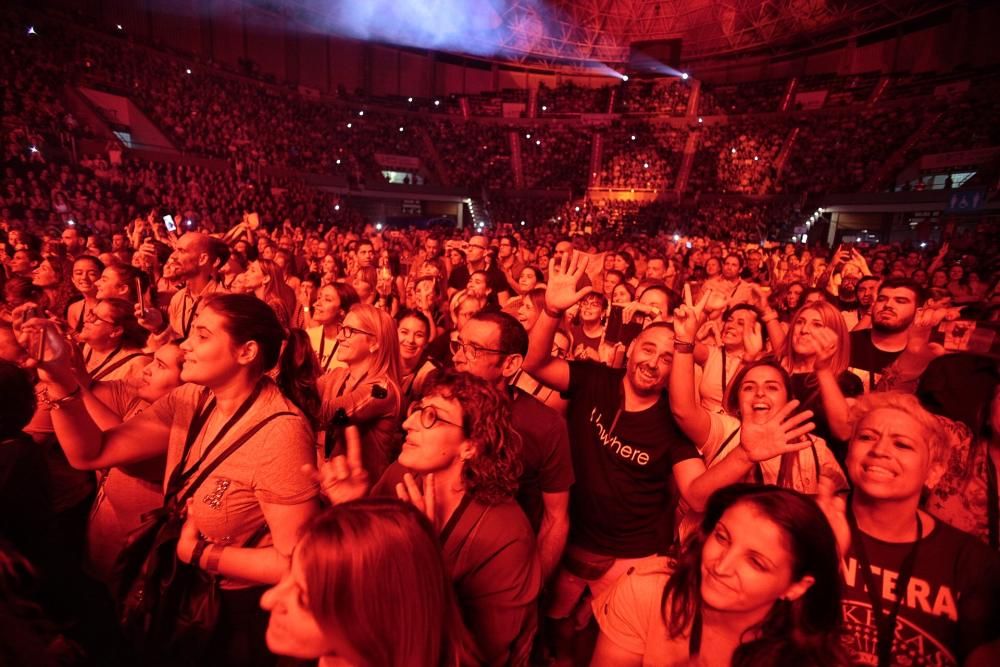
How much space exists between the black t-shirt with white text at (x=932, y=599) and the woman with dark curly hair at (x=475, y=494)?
100 cm

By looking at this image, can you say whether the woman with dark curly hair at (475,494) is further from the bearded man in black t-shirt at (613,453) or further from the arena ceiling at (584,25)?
the arena ceiling at (584,25)

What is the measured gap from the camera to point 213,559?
1.78 metres

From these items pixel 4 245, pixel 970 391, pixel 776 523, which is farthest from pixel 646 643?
pixel 4 245

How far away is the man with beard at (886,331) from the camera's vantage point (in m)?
3.45

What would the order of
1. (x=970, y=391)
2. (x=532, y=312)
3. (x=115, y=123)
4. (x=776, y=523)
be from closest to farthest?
1. (x=776, y=523)
2. (x=970, y=391)
3. (x=532, y=312)
4. (x=115, y=123)

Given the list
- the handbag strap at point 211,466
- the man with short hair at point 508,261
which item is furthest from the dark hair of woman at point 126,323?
the man with short hair at point 508,261

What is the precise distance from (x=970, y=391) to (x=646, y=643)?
226cm

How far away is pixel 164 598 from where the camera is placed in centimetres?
169

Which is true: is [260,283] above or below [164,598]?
above

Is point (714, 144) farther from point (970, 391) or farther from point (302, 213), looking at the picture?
point (970, 391)

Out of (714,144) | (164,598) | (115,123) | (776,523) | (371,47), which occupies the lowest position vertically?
(164,598)

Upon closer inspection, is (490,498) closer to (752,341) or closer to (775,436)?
(775,436)

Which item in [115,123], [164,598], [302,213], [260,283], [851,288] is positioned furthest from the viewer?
[302,213]

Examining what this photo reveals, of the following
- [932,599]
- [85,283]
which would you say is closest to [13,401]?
[85,283]
